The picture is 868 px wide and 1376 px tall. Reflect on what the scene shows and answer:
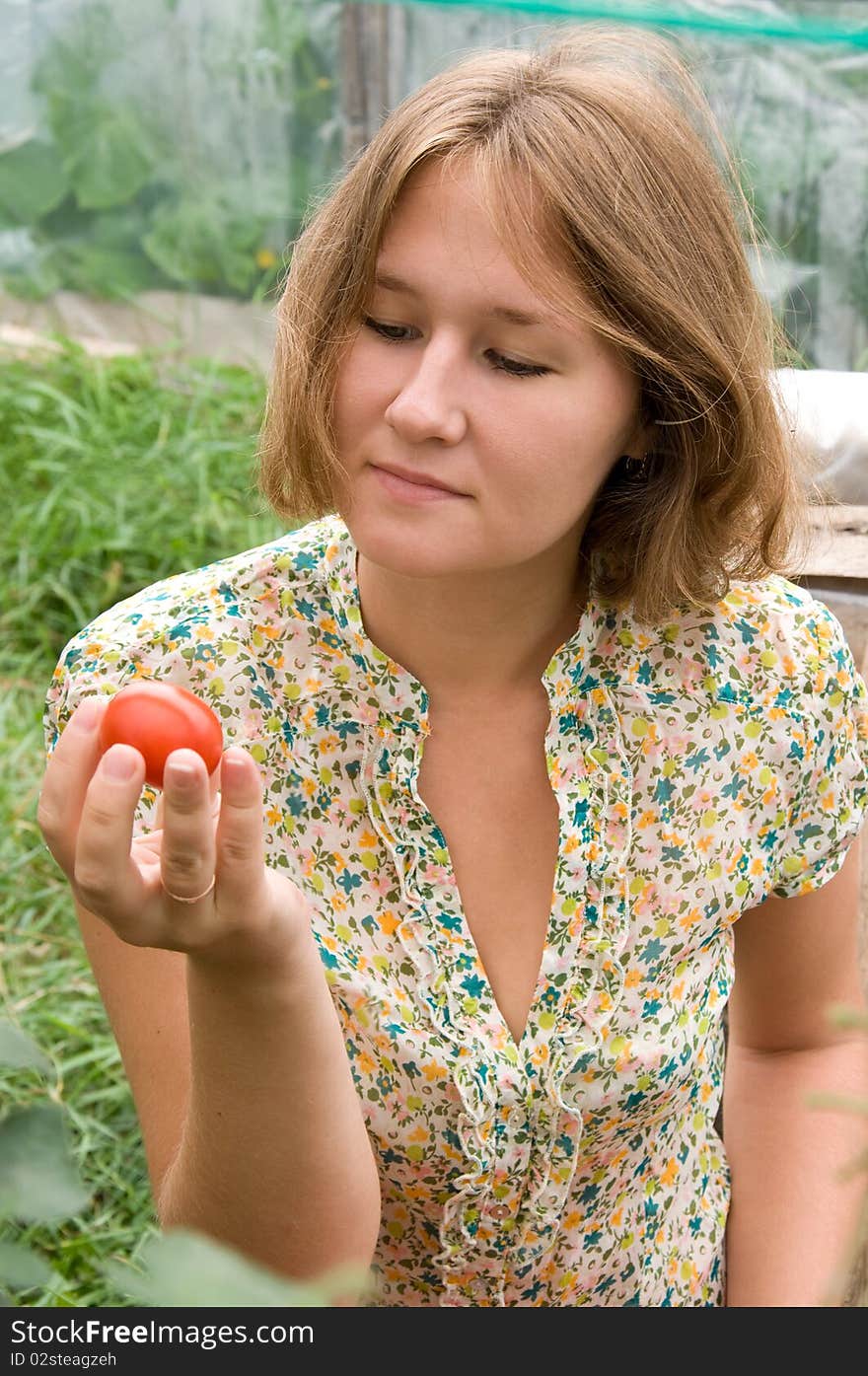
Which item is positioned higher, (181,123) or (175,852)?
(181,123)

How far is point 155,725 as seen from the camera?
98 centimetres

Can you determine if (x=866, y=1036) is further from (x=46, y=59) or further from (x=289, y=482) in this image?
(x=46, y=59)

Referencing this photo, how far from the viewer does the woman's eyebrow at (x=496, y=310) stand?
47.3 inches

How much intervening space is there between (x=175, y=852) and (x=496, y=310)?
0.57m

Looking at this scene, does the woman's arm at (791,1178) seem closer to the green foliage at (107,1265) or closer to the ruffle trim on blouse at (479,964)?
the ruffle trim on blouse at (479,964)

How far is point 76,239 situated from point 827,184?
2338 millimetres

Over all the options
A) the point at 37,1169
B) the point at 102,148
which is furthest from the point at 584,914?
the point at 102,148

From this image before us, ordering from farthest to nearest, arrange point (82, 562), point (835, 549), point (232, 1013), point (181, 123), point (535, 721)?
1. point (181, 123)
2. point (82, 562)
3. point (835, 549)
4. point (535, 721)
5. point (232, 1013)

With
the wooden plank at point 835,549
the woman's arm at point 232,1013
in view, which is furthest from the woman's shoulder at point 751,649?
the woman's arm at point 232,1013

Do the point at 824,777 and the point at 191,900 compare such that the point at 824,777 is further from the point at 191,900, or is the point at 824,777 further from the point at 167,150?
the point at 167,150

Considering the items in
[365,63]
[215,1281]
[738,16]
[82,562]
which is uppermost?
[738,16]

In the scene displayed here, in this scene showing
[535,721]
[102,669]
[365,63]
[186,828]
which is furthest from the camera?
[365,63]

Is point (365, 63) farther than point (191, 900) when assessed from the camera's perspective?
Yes

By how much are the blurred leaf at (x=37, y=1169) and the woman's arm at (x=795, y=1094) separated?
44.9 inches
